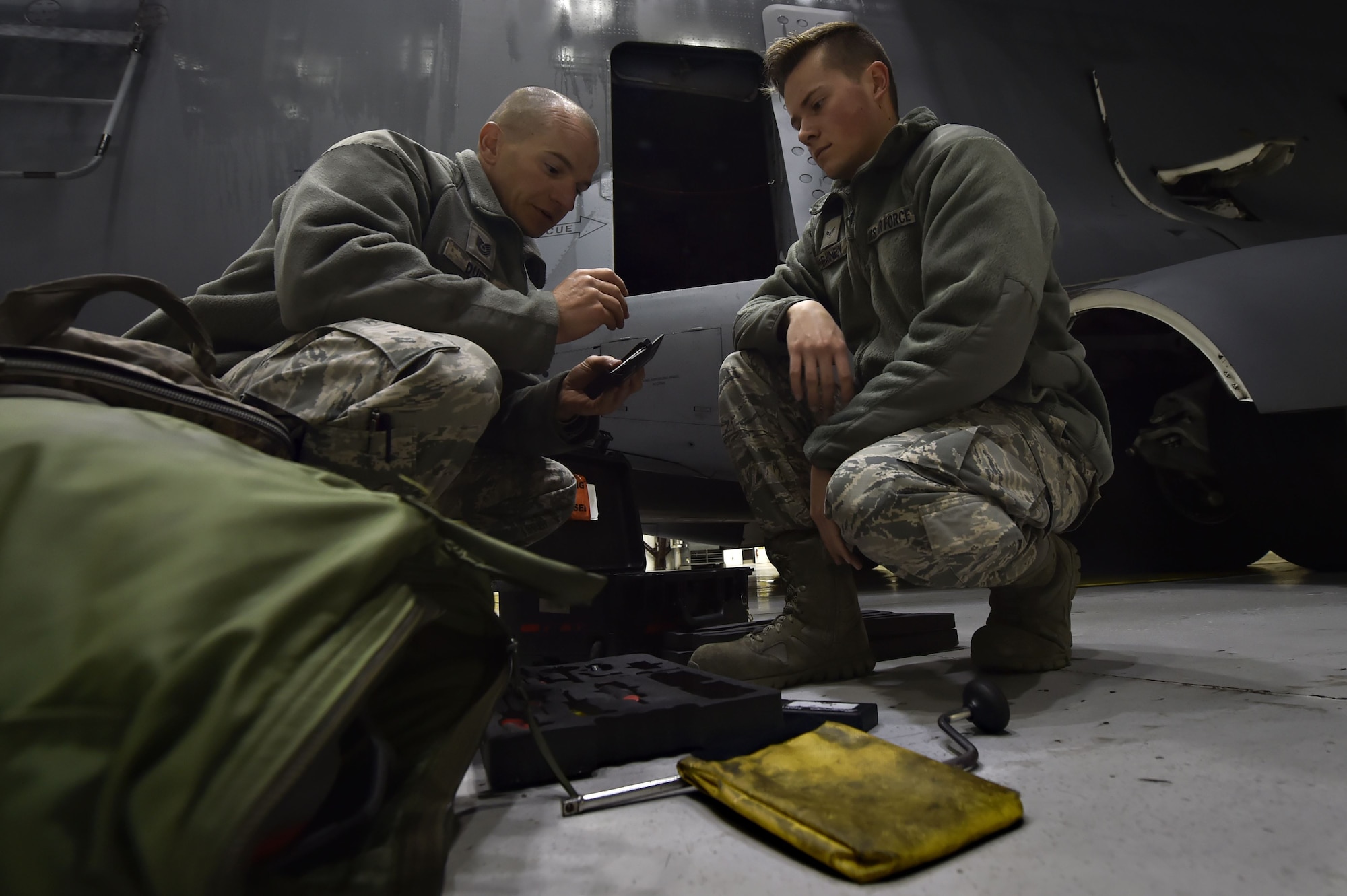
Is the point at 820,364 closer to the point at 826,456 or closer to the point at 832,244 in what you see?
the point at 826,456

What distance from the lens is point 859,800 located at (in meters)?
0.62

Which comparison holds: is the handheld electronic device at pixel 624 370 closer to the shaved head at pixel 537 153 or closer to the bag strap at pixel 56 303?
the shaved head at pixel 537 153

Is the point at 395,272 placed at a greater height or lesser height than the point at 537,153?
lesser

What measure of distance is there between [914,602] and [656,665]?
6.20 ft

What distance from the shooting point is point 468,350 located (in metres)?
1.14

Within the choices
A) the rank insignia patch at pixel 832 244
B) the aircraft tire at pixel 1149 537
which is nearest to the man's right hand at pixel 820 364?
the rank insignia patch at pixel 832 244

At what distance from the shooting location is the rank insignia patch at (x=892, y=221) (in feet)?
4.10

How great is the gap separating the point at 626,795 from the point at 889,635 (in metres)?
0.99

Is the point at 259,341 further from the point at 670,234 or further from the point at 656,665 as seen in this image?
the point at 670,234

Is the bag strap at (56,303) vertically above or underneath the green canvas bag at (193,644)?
above

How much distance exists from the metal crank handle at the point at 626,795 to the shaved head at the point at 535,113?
3.75 feet

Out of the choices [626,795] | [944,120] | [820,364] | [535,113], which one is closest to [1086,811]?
[626,795]

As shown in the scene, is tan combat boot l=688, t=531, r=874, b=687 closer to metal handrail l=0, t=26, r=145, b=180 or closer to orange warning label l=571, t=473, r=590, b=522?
orange warning label l=571, t=473, r=590, b=522

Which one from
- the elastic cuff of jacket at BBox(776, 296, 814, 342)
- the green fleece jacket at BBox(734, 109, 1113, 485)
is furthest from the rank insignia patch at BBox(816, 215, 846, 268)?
the elastic cuff of jacket at BBox(776, 296, 814, 342)
